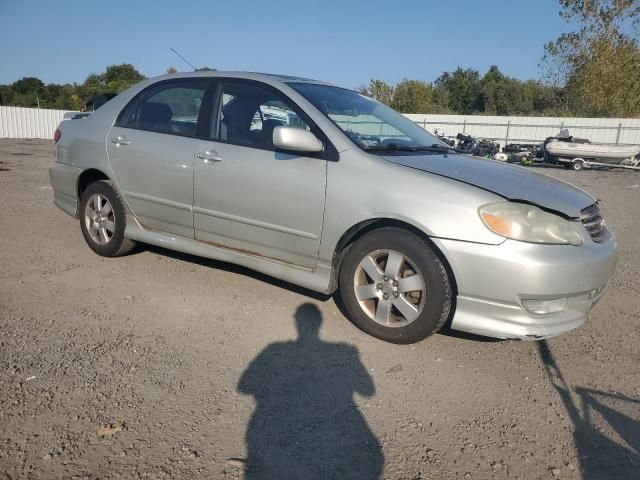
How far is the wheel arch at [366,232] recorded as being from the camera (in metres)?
3.04

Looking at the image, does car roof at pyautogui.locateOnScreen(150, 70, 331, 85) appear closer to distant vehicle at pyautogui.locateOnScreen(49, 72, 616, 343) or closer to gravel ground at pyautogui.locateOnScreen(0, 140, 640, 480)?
distant vehicle at pyautogui.locateOnScreen(49, 72, 616, 343)

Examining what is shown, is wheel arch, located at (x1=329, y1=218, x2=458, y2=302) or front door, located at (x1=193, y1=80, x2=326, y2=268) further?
front door, located at (x1=193, y1=80, x2=326, y2=268)

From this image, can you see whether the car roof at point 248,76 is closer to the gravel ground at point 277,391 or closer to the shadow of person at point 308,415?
the gravel ground at point 277,391

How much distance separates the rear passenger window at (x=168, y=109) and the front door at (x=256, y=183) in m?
0.24

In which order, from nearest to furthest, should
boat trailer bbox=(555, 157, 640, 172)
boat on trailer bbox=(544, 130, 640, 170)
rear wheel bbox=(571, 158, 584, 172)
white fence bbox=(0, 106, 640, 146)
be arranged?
1. boat trailer bbox=(555, 157, 640, 172)
2. boat on trailer bbox=(544, 130, 640, 170)
3. rear wheel bbox=(571, 158, 584, 172)
4. white fence bbox=(0, 106, 640, 146)

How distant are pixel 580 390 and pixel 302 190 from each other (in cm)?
206

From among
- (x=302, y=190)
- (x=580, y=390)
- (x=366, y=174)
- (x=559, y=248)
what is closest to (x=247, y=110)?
(x=302, y=190)

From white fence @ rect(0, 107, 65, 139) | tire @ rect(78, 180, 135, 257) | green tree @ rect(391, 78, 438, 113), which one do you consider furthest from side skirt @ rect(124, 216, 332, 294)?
green tree @ rect(391, 78, 438, 113)

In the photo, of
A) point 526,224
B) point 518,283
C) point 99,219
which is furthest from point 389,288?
point 99,219

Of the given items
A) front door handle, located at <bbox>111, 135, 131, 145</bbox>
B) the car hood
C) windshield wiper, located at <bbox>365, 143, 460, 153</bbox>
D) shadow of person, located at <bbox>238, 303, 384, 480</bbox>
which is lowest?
shadow of person, located at <bbox>238, 303, 384, 480</bbox>

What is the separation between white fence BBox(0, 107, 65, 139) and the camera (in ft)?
85.9

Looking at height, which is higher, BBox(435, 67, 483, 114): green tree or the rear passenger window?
BBox(435, 67, 483, 114): green tree

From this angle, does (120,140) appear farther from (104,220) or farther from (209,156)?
(209,156)

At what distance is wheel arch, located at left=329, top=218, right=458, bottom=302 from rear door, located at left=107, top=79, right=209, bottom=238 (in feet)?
4.34
